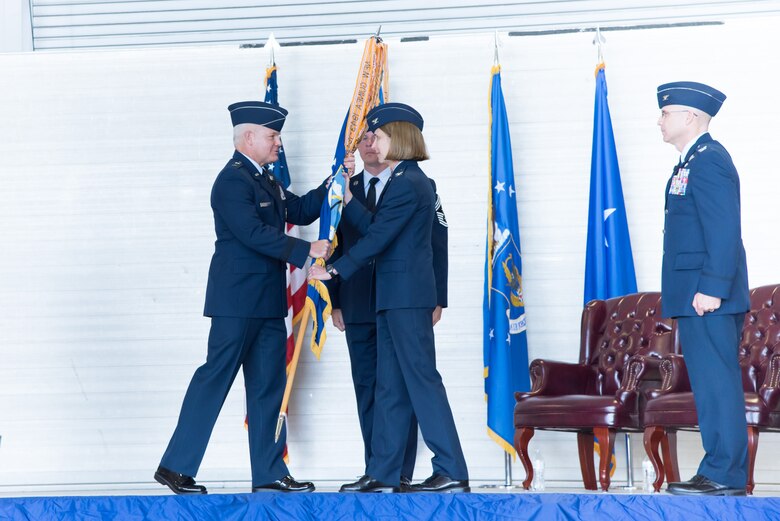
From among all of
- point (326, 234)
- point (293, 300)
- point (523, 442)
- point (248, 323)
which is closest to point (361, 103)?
point (326, 234)

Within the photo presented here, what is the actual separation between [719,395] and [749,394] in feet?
3.10

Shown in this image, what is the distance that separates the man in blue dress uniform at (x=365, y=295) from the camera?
4.30 m

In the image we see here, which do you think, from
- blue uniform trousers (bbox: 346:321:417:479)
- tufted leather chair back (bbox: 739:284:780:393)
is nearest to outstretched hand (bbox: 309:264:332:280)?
blue uniform trousers (bbox: 346:321:417:479)

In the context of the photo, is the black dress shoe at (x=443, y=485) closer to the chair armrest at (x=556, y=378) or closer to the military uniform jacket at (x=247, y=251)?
the military uniform jacket at (x=247, y=251)

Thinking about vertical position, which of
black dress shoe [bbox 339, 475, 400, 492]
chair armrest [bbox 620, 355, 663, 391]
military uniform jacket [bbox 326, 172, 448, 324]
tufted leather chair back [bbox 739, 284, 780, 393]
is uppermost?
military uniform jacket [bbox 326, 172, 448, 324]

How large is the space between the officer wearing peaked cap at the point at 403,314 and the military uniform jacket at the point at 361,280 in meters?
0.27

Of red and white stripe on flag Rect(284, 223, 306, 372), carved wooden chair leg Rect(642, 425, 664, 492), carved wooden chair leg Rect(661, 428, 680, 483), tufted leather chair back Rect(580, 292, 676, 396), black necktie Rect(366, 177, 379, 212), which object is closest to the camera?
carved wooden chair leg Rect(642, 425, 664, 492)

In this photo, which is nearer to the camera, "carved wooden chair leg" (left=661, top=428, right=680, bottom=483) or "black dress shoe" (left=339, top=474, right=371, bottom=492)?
"black dress shoe" (left=339, top=474, right=371, bottom=492)

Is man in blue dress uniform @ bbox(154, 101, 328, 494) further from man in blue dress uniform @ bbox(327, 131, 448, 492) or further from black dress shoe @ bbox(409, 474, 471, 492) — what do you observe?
black dress shoe @ bbox(409, 474, 471, 492)

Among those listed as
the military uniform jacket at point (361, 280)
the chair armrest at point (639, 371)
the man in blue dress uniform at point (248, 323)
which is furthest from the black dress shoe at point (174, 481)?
the chair armrest at point (639, 371)

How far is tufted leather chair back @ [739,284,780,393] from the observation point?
461cm

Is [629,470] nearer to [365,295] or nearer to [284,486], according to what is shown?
[365,295]

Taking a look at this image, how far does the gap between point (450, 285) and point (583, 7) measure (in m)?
2.05

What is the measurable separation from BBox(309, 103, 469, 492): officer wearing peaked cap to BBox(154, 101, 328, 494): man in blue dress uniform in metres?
0.29
